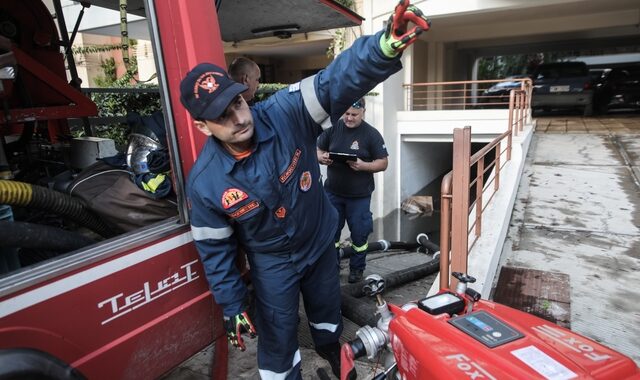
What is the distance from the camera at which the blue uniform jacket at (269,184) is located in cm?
177

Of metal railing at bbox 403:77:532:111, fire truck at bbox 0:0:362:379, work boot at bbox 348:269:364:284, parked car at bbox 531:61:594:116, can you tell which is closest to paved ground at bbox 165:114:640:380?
work boot at bbox 348:269:364:284

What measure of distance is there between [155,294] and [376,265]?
11.9 feet

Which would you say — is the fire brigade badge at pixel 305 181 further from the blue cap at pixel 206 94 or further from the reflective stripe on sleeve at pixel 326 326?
the reflective stripe on sleeve at pixel 326 326

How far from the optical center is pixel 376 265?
5.10 metres

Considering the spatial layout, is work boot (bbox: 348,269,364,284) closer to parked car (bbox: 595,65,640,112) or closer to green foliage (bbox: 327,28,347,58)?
green foliage (bbox: 327,28,347,58)

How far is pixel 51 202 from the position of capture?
1883 millimetres

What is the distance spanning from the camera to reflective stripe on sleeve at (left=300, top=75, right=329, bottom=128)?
6.01 feet

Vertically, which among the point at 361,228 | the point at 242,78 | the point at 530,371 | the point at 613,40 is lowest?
the point at 361,228

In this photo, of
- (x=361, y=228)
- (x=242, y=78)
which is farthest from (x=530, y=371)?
(x=361, y=228)

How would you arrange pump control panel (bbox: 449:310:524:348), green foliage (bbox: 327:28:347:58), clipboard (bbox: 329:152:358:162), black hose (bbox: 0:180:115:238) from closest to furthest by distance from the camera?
pump control panel (bbox: 449:310:524:348)
black hose (bbox: 0:180:115:238)
clipboard (bbox: 329:152:358:162)
green foliage (bbox: 327:28:347:58)

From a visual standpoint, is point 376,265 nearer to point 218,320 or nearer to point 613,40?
point 218,320

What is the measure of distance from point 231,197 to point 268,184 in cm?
17

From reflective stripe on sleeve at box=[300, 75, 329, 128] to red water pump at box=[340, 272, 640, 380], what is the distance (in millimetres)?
872

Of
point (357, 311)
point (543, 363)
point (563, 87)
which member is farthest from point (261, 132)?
point (563, 87)
